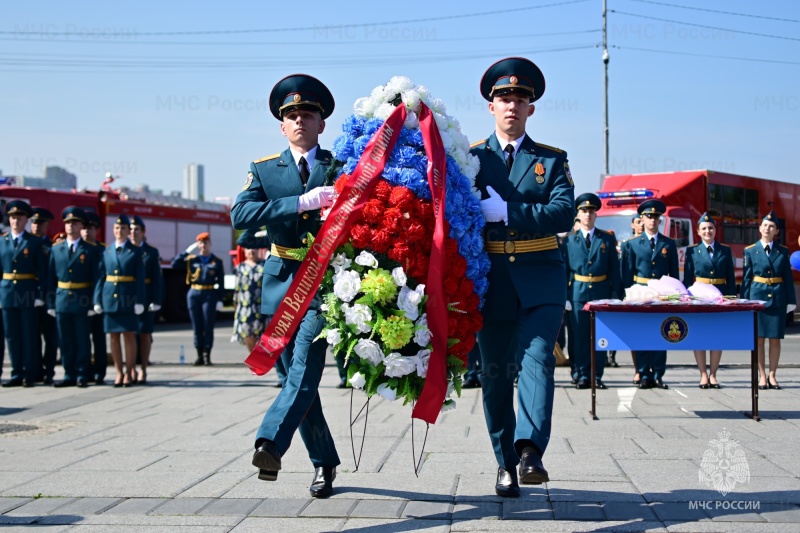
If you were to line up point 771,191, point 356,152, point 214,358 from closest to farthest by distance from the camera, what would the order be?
point 356,152, point 214,358, point 771,191

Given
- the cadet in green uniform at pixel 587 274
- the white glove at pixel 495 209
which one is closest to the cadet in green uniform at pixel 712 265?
the cadet in green uniform at pixel 587 274

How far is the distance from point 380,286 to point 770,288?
289 inches

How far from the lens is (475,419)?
8188 millimetres

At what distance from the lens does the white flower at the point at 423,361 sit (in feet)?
15.1

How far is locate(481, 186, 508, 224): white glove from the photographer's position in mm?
4922

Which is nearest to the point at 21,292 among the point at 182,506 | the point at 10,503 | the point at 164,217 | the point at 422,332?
the point at 10,503

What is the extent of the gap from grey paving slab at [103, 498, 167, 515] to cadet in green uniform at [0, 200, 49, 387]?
7.20 meters

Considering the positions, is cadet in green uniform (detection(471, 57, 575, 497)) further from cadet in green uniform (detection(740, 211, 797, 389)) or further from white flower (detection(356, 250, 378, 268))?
cadet in green uniform (detection(740, 211, 797, 389))

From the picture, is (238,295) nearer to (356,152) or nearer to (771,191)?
(356,152)

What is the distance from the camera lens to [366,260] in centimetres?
455

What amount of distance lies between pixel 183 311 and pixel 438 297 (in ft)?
71.5

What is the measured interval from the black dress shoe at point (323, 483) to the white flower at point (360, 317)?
1.08 meters

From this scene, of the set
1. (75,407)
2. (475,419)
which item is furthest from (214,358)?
(475,419)

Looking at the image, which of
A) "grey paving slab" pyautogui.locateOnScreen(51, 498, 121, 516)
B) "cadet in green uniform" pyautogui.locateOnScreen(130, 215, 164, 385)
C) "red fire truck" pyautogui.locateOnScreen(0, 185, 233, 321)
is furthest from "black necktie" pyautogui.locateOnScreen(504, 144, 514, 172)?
"red fire truck" pyautogui.locateOnScreen(0, 185, 233, 321)
